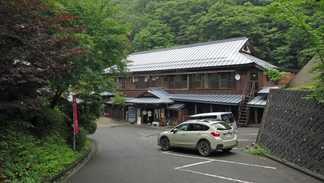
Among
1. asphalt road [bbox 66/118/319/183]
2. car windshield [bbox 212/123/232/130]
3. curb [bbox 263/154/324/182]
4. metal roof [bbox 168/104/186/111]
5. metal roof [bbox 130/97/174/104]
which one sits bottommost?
asphalt road [bbox 66/118/319/183]

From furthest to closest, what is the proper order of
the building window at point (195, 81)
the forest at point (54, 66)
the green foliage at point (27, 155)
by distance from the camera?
the building window at point (195, 81), the forest at point (54, 66), the green foliage at point (27, 155)

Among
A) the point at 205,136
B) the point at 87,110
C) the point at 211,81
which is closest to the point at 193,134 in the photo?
the point at 205,136

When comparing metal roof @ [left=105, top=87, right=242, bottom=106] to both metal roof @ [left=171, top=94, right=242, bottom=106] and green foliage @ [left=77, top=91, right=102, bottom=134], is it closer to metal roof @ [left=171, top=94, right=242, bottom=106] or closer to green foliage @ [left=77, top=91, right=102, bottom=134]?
metal roof @ [left=171, top=94, right=242, bottom=106]

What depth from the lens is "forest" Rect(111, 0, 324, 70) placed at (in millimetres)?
33141

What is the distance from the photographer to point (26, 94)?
6906 millimetres

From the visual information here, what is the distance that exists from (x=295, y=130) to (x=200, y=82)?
57.4 feet

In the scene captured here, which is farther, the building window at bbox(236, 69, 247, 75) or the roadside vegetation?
the building window at bbox(236, 69, 247, 75)

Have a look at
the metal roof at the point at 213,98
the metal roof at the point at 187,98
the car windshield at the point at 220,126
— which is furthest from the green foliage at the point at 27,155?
the metal roof at the point at 187,98

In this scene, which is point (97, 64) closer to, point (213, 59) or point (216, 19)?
point (213, 59)

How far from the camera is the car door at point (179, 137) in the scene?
10798mm

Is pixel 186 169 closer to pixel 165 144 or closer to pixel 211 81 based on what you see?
pixel 165 144

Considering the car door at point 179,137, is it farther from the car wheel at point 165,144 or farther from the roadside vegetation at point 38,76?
the roadside vegetation at point 38,76

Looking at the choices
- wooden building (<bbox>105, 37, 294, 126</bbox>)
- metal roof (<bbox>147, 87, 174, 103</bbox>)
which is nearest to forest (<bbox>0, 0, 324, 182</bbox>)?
wooden building (<bbox>105, 37, 294, 126</bbox>)

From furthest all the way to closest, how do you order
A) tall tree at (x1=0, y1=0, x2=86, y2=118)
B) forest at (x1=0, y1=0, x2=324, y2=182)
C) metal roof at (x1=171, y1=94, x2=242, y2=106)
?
metal roof at (x1=171, y1=94, x2=242, y2=106) → forest at (x1=0, y1=0, x2=324, y2=182) → tall tree at (x1=0, y1=0, x2=86, y2=118)
